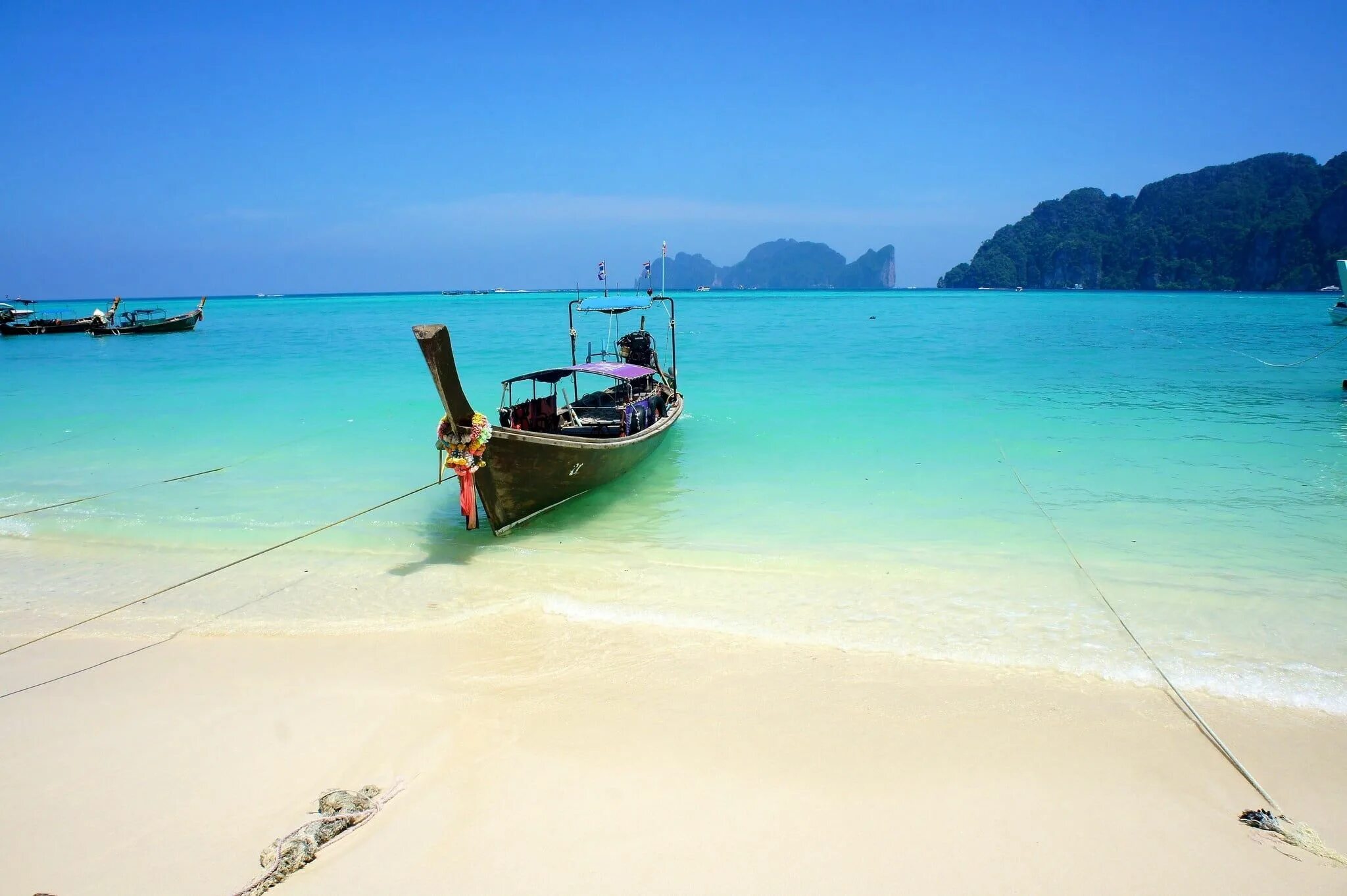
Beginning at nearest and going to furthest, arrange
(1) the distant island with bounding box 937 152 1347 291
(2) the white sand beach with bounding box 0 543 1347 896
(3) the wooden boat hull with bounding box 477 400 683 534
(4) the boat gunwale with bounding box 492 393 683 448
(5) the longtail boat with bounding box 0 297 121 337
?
(2) the white sand beach with bounding box 0 543 1347 896
(4) the boat gunwale with bounding box 492 393 683 448
(3) the wooden boat hull with bounding box 477 400 683 534
(5) the longtail boat with bounding box 0 297 121 337
(1) the distant island with bounding box 937 152 1347 291

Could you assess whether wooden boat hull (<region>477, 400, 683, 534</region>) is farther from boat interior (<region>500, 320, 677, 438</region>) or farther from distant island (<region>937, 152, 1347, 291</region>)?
distant island (<region>937, 152, 1347, 291</region>)

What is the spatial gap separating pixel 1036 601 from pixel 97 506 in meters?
11.6

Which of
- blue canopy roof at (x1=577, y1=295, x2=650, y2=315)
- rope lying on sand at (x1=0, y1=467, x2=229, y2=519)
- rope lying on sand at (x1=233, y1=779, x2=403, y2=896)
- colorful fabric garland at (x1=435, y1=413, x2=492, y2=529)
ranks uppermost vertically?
blue canopy roof at (x1=577, y1=295, x2=650, y2=315)

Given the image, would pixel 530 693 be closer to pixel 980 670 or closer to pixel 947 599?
pixel 980 670

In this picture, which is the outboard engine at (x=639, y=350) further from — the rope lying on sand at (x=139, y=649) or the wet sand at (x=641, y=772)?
the wet sand at (x=641, y=772)

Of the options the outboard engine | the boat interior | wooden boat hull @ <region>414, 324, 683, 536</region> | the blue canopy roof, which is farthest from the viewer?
the outboard engine

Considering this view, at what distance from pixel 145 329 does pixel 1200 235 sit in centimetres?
14443

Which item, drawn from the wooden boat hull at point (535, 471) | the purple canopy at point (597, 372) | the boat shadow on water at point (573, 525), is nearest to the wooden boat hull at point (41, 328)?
the purple canopy at point (597, 372)

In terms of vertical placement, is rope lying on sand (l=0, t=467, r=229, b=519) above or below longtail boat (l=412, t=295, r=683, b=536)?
below

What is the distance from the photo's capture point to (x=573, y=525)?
29.3ft

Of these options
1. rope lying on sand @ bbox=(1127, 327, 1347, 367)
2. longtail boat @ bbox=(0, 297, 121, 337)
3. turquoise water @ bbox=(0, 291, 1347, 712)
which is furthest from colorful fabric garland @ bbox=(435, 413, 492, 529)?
longtail boat @ bbox=(0, 297, 121, 337)

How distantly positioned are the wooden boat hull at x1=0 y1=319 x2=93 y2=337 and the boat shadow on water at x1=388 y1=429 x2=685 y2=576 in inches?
1819

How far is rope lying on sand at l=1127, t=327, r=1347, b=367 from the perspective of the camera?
24844 mm

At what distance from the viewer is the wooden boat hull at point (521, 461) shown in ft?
23.2
